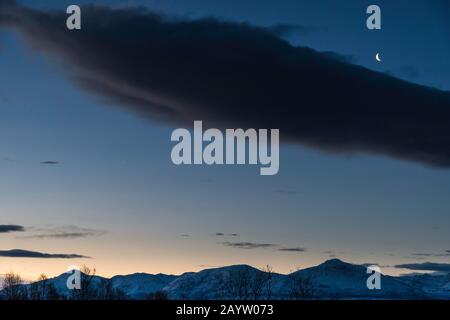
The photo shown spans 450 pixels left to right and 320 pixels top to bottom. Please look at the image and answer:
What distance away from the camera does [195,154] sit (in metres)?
37.3
